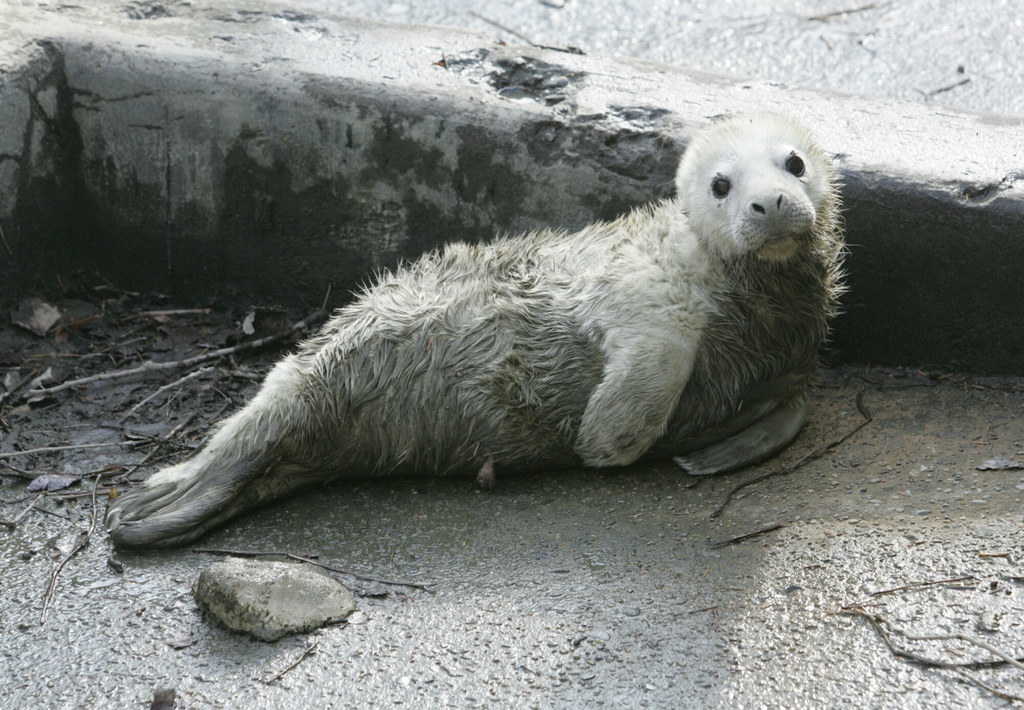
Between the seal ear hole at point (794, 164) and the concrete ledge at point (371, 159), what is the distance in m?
0.54

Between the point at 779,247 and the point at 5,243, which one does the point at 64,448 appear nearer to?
the point at 5,243

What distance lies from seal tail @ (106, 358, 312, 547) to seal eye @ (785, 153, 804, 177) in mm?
2049

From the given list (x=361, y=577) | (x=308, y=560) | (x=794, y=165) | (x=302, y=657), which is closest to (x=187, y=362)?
(x=308, y=560)

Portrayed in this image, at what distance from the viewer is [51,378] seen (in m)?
4.81

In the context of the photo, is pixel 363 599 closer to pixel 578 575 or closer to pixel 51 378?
pixel 578 575

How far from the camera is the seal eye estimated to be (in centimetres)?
402

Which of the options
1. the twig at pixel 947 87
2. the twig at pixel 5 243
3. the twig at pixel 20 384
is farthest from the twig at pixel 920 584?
the twig at pixel 947 87

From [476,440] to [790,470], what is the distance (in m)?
1.21

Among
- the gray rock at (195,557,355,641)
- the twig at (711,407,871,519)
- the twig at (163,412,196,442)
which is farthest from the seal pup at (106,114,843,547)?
the gray rock at (195,557,355,641)

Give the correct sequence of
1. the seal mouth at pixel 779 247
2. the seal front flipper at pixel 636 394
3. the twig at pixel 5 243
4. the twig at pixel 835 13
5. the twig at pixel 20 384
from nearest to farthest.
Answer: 1. the seal mouth at pixel 779 247
2. the seal front flipper at pixel 636 394
3. the twig at pixel 20 384
4. the twig at pixel 5 243
5. the twig at pixel 835 13

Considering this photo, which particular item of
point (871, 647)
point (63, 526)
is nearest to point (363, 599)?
point (63, 526)

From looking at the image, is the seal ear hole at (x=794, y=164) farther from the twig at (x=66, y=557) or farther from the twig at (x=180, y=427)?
the twig at (x=66, y=557)

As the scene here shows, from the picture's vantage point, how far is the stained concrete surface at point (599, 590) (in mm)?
2951

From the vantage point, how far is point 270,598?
3.28m
